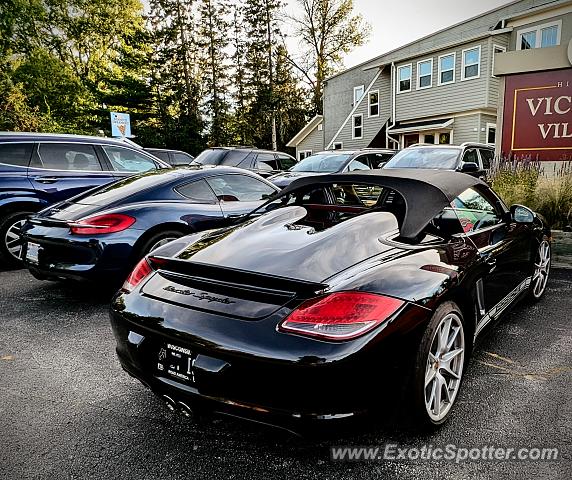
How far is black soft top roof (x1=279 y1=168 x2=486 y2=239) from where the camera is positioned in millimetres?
2463

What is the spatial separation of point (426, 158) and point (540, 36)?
37.8ft

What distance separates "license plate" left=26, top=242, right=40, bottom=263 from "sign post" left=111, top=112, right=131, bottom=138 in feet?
63.2

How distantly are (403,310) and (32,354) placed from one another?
2759 mm

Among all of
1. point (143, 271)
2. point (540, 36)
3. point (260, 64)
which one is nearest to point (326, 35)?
point (260, 64)

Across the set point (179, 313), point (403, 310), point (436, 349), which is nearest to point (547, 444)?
point (436, 349)

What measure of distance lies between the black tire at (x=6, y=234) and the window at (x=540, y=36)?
57.4 ft

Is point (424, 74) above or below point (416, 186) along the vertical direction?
above

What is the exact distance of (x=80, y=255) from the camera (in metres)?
3.89

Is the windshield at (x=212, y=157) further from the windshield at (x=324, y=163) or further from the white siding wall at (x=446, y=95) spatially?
the white siding wall at (x=446, y=95)

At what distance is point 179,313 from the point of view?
6.34ft

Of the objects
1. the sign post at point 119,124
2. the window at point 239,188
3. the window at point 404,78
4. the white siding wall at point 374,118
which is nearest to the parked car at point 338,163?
the window at point 239,188

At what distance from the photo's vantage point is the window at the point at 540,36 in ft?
52.3

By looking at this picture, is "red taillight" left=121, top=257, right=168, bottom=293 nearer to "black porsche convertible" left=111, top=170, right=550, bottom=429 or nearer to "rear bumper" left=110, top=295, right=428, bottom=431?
"black porsche convertible" left=111, top=170, right=550, bottom=429

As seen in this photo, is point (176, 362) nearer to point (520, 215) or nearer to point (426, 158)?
point (520, 215)
